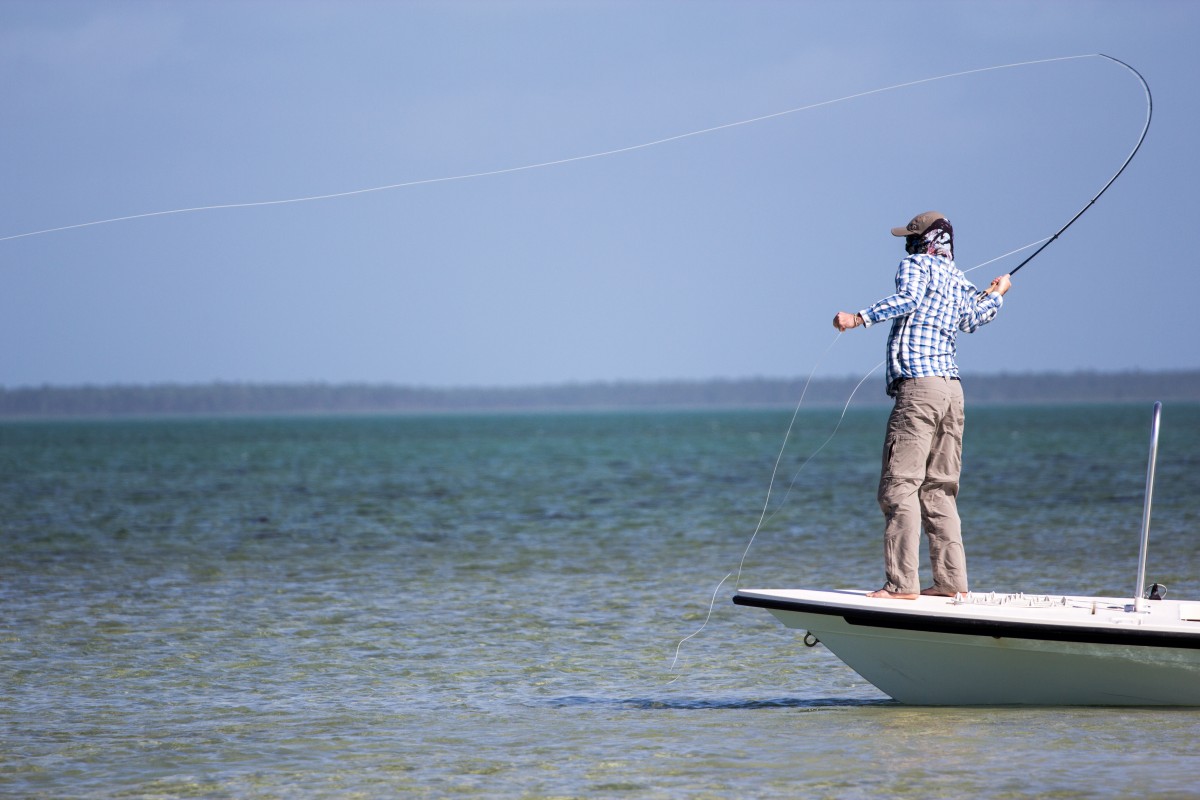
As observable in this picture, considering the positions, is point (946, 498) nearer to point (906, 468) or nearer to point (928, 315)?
point (906, 468)

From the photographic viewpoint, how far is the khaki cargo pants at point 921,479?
293 inches

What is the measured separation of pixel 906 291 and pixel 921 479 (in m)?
0.97

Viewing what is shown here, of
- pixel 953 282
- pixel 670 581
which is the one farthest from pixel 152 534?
pixel 953 282

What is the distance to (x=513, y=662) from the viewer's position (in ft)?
33.3

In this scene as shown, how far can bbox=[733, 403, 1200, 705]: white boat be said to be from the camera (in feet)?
23.9

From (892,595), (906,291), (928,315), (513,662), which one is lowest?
(513,662)

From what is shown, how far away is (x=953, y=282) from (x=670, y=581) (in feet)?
26.7

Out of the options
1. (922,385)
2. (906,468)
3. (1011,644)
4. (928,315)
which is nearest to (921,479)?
(906,468)

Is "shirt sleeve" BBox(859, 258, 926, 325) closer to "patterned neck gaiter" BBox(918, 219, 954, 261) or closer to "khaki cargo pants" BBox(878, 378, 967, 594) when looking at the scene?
"patterned neck gaiter" BBox(918, 219, 954, 261)

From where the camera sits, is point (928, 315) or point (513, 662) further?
point (513, 662)

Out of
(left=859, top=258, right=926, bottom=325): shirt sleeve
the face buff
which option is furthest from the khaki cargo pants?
the face buff

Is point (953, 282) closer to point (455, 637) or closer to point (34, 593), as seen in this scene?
point (455, 637)

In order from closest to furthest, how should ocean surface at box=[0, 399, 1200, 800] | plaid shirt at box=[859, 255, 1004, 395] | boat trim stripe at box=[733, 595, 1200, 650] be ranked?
ocean surface at box=[0, 399, 1200, 800] < boat trim stripe at box=[733, 595, 1200, 650] < plaid shirt at box=[859, 255, 1004, 395]

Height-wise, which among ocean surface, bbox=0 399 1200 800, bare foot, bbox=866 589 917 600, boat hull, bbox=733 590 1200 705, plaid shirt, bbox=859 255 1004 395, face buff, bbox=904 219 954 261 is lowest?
ocean surface, bbox=0 399 1200 800
